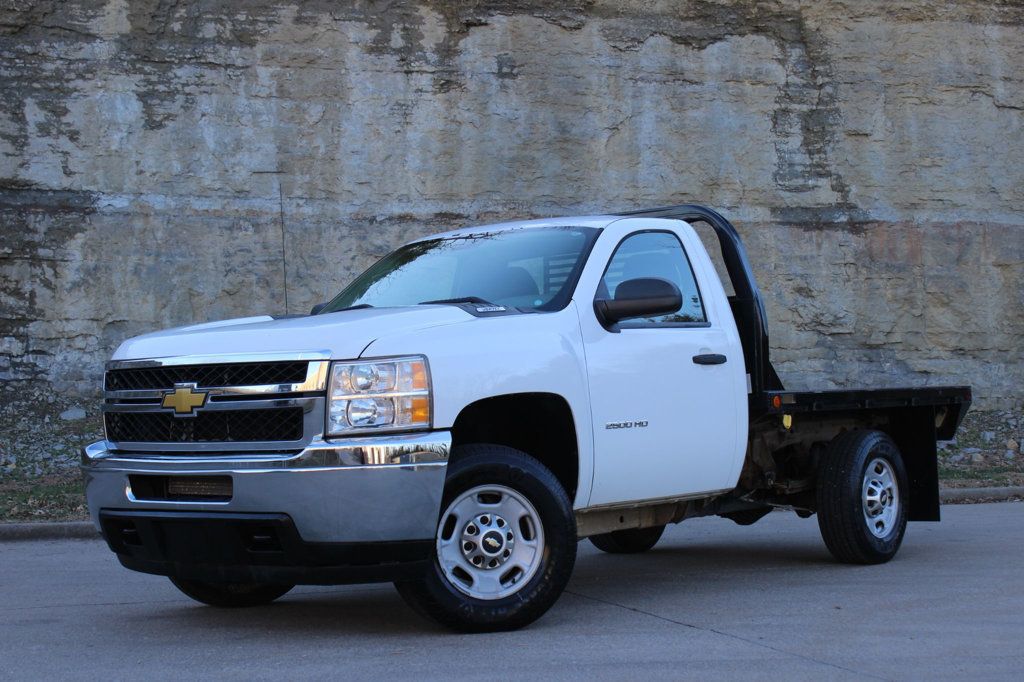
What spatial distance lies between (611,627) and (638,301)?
1.62 meters

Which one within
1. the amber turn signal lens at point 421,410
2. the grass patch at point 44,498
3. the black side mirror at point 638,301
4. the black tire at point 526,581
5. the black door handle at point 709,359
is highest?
the black side mirror at point 638,301

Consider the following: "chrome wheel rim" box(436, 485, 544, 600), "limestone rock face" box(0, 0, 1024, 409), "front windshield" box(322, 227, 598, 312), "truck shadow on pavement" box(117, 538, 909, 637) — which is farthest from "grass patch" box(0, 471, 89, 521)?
"chrome wheel rim" box(436, 485, 544, 600)

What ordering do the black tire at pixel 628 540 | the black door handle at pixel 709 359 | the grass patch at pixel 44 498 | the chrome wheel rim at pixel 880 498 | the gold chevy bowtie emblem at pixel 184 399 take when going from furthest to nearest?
the grass patch at pixel 44 498
the black tire at pixel 628 540
the chrome wheel rim at pixel 880 498
the black door handle at pixel 709 359
the gold chevy bowtie emblem at pixel 184 399

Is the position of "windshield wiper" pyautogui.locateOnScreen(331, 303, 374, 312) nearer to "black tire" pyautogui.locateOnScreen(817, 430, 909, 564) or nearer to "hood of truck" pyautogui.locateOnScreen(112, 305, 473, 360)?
"hood of truck" pyautogui.locateOnScreen(112, 305, 473, 360)

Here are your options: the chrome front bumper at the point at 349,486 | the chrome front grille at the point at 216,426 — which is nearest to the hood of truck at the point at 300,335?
the chrome front grille at the point at 216,426

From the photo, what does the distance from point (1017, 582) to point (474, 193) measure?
38.3 feet

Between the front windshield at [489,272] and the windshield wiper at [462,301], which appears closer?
the windshield wiper at [462,301]

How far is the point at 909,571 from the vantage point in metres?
8.22

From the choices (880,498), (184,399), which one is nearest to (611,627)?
(184,399)

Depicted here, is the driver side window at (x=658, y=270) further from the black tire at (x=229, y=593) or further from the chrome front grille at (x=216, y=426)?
the black tire at (x=229, y=593)

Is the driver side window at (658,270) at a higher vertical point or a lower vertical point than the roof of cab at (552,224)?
lower

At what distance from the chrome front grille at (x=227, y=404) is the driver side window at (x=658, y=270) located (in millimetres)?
1898

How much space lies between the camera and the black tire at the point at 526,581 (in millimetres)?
5918

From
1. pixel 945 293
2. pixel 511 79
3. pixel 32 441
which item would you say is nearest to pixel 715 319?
pixel 32 441
